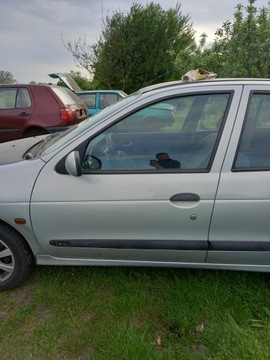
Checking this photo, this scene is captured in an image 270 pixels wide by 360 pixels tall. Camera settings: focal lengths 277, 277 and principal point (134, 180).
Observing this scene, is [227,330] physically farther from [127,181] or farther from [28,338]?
[28,338]

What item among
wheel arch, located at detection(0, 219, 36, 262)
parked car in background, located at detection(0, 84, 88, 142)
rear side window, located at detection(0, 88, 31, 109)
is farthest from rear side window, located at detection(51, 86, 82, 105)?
wheel arch, located at detection(0, 219, 36, 262)

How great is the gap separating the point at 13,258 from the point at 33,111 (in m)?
4.02

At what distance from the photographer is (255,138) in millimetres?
1898

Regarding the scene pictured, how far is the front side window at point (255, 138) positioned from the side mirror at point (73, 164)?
1034 millimetres

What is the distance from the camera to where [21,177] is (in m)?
1.96

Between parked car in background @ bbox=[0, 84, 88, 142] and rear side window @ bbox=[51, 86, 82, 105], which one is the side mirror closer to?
parked car in background @ bbox=[0, 84, 88, 142]

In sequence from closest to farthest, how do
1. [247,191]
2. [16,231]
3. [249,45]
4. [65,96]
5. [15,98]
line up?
1. [247,191]
2. [16,231]
3. [15,98]
4. [65,96]
5. [249,45]

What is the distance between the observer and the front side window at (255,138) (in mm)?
1844

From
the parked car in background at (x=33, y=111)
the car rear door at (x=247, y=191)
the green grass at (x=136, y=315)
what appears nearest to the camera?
the green grass at (x=136, y=315)

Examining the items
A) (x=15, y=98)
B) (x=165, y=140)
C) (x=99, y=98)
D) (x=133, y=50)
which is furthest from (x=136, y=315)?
(x=133, y=50)

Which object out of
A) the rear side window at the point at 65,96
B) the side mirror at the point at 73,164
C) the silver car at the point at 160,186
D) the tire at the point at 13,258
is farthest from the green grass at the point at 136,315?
the rear side window at the point at 65,96

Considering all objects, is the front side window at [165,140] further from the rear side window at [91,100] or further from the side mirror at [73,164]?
the rear side window at [91,100]

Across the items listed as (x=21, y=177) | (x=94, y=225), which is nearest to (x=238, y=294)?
(x=94, y=225)

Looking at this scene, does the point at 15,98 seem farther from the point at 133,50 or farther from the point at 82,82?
the point at 82,82
